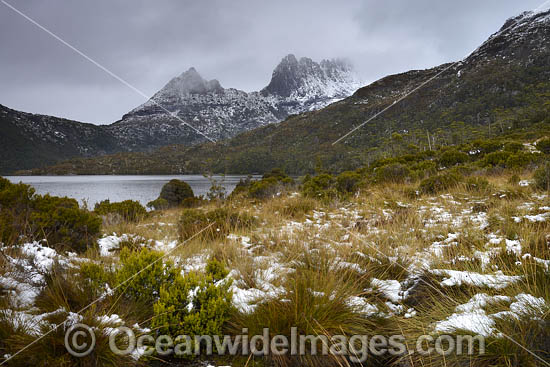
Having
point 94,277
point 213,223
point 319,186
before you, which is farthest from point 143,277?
point 319,186

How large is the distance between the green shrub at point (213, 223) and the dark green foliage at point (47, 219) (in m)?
1.47

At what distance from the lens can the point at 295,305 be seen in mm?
1925

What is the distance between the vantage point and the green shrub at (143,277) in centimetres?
229

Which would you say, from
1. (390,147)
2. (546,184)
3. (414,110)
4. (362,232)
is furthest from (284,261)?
(414,110)

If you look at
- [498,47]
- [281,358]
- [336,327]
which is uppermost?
[498,47]

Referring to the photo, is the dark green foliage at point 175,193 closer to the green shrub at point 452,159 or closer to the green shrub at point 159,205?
the green shrub at point 159,205

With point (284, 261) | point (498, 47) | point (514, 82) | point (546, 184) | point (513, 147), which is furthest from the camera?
point (498, 47)

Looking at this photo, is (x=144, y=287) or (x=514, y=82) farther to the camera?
(x=514, y=82)

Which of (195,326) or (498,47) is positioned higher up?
(498,47)

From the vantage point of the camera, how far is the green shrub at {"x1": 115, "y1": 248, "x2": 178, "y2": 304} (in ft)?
7.50

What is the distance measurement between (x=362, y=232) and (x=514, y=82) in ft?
223

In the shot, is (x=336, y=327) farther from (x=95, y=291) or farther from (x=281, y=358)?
(x=95, y=291)

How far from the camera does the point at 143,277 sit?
92.6 inches

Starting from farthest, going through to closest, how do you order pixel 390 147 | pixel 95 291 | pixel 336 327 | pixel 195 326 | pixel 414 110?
pixel 414 110, pixel 390 147, pixel 95 291, pixel 195 326, pixel 336 327
